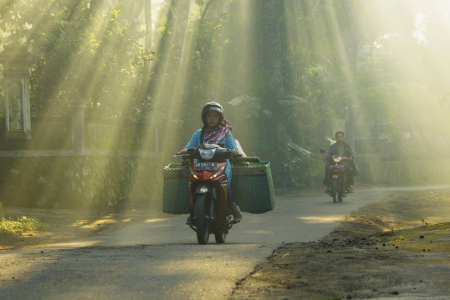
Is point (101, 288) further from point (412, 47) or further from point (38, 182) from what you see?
point (412, 47)

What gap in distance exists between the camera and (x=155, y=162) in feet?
→ 61.0

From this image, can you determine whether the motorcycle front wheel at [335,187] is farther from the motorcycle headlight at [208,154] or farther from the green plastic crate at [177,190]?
the motorcycle headlight at [208,154]

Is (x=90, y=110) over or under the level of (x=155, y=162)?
over

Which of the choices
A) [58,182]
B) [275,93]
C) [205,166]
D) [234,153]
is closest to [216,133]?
[234,153]

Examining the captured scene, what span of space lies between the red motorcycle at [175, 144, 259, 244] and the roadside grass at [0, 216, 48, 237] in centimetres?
355

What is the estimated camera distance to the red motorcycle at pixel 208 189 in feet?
21.8

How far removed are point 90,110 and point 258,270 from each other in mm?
12100

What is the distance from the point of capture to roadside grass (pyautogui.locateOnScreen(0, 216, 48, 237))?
8.80 meters

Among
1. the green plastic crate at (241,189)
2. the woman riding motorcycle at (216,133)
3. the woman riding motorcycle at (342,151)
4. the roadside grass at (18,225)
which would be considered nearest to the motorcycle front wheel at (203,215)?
the woman riding motorcycle at (216,133)

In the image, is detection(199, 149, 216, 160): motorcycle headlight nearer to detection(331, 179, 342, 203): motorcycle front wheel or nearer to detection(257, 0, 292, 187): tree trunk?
detection(331, 179, 342, 203): motorcycle front wheel

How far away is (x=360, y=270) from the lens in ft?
15.0

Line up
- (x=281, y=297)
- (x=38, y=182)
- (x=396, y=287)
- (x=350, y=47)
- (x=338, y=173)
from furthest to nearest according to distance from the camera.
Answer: (x=350, y=47)
(x=338, y=173)
(x=38, y=182)
(x=396, y=287)
(x=281, y=297)

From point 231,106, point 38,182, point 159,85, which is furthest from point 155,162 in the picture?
point 38,182

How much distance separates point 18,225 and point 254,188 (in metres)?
4.32
